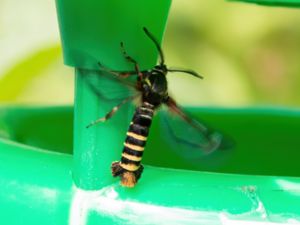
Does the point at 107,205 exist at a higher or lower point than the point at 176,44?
higher

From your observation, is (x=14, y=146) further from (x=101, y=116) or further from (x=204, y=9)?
(x=204, y=9)

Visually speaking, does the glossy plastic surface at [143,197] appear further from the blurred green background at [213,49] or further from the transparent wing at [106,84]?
the blurred green background at [213,49]

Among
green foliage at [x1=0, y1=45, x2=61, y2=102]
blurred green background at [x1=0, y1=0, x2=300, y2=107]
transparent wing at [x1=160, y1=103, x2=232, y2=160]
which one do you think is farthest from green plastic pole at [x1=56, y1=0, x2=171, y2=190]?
blurred green background at [x1=0, y1=0, x2=300, y2=107]

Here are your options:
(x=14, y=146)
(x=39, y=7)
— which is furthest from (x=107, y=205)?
(x=39, y=7)

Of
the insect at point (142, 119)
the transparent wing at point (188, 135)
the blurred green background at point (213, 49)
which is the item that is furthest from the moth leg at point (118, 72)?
the blurred green background at point (213, 49)

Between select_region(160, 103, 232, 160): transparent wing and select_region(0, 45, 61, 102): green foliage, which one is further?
select_region(0, 45, 61, 102): green foliage

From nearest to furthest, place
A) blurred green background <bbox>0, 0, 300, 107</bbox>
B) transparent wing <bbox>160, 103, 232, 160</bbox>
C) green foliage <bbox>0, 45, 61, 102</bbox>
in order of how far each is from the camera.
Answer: transparent wing <bbox>160, 103, 232, 160</bbox>
green foliage <bbox>0, 45, 61, 102</bbox>
blurred green background <bbox>0, 0, 300, 107</bbox>

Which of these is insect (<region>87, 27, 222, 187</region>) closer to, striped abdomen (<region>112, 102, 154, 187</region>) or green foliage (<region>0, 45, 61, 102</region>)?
striped abdomen (<region>112, 102, 154, 187</region>)
